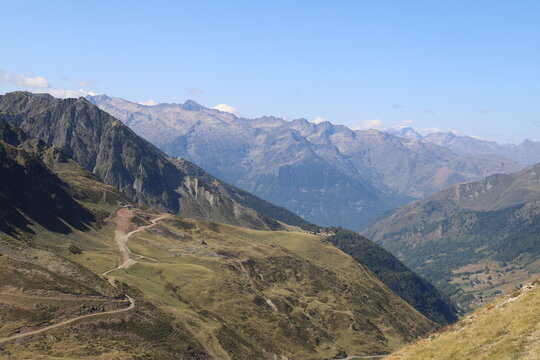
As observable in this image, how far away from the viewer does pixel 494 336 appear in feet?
123

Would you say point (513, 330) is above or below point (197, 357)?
above

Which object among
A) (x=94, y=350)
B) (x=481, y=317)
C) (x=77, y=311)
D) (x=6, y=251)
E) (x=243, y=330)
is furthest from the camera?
(x=243, y=330)

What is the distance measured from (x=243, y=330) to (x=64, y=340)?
84755 millimetres

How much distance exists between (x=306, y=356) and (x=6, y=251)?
4390 inches

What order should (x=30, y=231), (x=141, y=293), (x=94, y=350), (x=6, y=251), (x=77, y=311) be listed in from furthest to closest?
(x=30, y=231), (x=141, y=293), (x=6, y=251), (x=77, y=311), (x=94, y=350)

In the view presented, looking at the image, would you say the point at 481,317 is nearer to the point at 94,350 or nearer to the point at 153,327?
the point at 94,350

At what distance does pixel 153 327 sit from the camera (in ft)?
451

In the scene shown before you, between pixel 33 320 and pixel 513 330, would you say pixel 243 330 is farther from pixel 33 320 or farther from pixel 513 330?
pixel 513 330

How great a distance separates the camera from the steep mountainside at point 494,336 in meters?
34.0

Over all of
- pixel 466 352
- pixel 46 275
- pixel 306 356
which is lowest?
pixel 306 356

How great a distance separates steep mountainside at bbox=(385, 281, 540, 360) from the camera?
34.0 meters

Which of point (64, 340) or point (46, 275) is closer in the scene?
point (64, 340)

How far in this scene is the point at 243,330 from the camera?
184m

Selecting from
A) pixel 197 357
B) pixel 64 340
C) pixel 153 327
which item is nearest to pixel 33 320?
pixel 64 340
